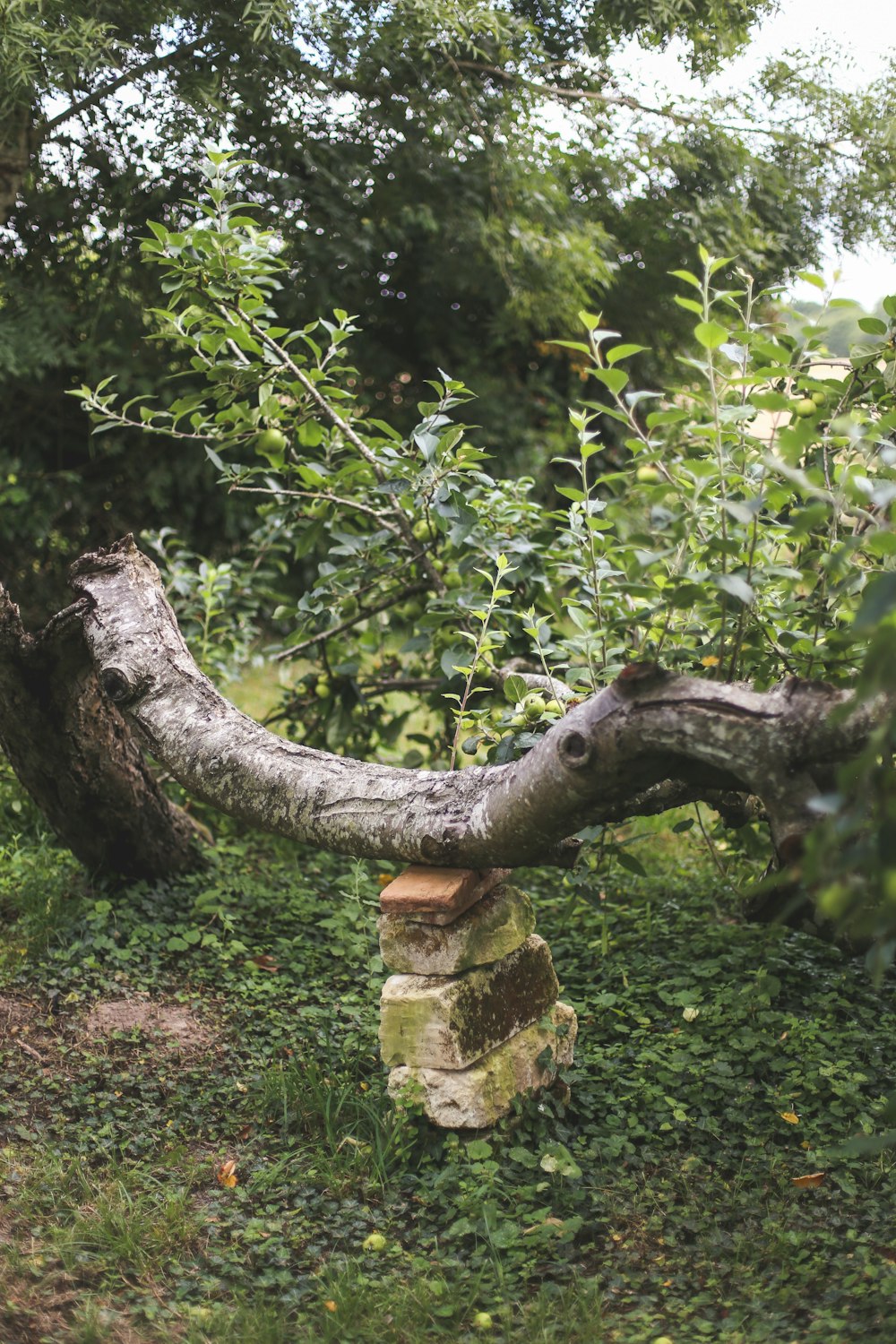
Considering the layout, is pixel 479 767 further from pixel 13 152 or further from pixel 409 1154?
pixel 13 152

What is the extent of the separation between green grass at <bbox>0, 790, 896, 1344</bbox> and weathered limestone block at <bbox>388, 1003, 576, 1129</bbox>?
0.20 feet

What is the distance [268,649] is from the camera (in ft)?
13.3

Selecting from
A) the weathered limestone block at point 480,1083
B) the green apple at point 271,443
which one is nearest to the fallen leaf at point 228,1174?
the weathered limestone block at point 480,1083

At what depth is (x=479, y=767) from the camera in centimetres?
241

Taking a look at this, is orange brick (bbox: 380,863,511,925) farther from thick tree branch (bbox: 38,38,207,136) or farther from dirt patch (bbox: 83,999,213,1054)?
Answer: thick tree branch (bbox: 38,38,207,136)

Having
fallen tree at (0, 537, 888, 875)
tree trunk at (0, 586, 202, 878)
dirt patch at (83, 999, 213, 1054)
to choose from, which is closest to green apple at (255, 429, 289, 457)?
fallen tree at (0, 537, 888, 875)

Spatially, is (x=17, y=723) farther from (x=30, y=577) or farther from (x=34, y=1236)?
(x=30, y=577)

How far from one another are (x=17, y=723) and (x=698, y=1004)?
2.22 meters

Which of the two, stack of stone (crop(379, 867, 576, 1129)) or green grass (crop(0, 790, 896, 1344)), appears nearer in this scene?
green grass (crop(0, 790, 896, 1344))

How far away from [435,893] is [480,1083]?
0.44 meters

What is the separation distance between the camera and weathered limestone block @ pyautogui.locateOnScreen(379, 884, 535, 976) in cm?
244

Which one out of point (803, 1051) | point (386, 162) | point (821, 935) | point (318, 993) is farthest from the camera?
point (386, 162)

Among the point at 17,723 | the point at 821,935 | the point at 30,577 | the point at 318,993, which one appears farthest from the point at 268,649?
the point at 30,577

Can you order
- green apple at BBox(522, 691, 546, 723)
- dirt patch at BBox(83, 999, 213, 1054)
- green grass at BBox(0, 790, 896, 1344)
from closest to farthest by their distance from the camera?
green grass at BBox(0, 790, 896, 1344) < green apple at BBox(522, 691, 546, 723) < dirt patch at BBox(83, 999, 213, 1054)
